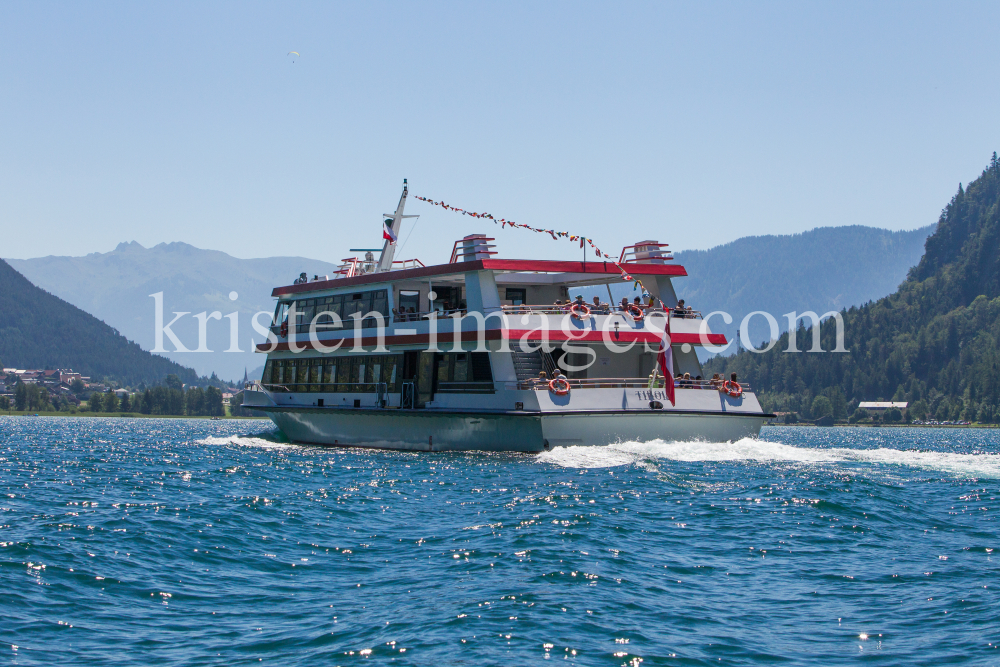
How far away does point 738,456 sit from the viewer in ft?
79.2

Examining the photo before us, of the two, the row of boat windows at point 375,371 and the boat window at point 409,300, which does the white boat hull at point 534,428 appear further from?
the boat window at point 409,300

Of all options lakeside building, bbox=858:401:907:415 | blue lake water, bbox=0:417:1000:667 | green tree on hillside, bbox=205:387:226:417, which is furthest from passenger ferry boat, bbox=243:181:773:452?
lakeside building, bbox=858:401:907:415

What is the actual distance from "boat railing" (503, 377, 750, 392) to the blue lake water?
5.83m

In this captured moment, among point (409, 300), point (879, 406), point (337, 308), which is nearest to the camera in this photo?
point (409, 300)

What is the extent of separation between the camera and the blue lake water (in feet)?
28.3

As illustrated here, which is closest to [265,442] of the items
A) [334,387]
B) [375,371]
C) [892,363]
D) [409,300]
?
[334,387]

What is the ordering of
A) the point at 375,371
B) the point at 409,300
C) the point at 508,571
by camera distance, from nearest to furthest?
the point at 508,571 → the point at 409,300 → the point at 375,371

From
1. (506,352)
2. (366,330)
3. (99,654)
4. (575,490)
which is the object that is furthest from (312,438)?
(99,654)

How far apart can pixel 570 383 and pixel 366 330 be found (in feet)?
28.6

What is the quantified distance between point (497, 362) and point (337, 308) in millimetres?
9012

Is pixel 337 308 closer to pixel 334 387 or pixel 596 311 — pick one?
pixel 334 387

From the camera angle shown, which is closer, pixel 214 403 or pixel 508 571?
pixel 508 571

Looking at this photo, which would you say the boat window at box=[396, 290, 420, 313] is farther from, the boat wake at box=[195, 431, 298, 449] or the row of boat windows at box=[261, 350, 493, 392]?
the boat wake at box=[195, 431, 298, 449]

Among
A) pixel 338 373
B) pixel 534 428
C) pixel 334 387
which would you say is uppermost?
pixel 338 373
